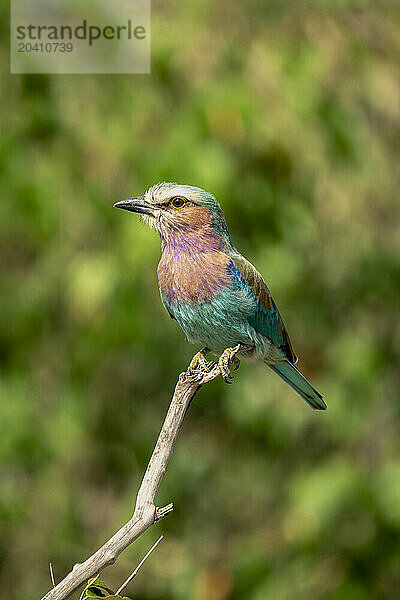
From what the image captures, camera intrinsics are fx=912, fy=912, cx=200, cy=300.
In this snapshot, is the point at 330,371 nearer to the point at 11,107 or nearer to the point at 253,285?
the point at 11,107

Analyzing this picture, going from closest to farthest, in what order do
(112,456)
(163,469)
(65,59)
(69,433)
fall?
(163,469) → (65,59) → (69,433) → (112,456)

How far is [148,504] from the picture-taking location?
1487 millimetres

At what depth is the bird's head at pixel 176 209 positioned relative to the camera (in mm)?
1548

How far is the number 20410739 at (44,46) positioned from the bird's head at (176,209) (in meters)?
3.55

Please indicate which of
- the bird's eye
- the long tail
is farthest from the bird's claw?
the bird's eye

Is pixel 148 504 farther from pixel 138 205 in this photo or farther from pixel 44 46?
pixel 44 46

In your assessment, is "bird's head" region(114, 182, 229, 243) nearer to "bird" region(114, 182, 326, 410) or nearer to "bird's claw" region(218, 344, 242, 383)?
"bird" region(114, 182, 326, 410)

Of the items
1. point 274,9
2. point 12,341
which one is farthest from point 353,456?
point 274,9

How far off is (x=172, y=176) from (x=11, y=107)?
4.73ft

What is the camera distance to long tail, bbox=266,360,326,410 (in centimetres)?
199

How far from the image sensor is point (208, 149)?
169 inches

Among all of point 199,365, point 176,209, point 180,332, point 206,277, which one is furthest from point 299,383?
point 180,332

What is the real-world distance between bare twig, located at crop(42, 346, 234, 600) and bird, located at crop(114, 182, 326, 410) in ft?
0.20

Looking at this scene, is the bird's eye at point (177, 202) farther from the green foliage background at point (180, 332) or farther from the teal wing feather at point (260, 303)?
the green foliage background at point (180, 332)
